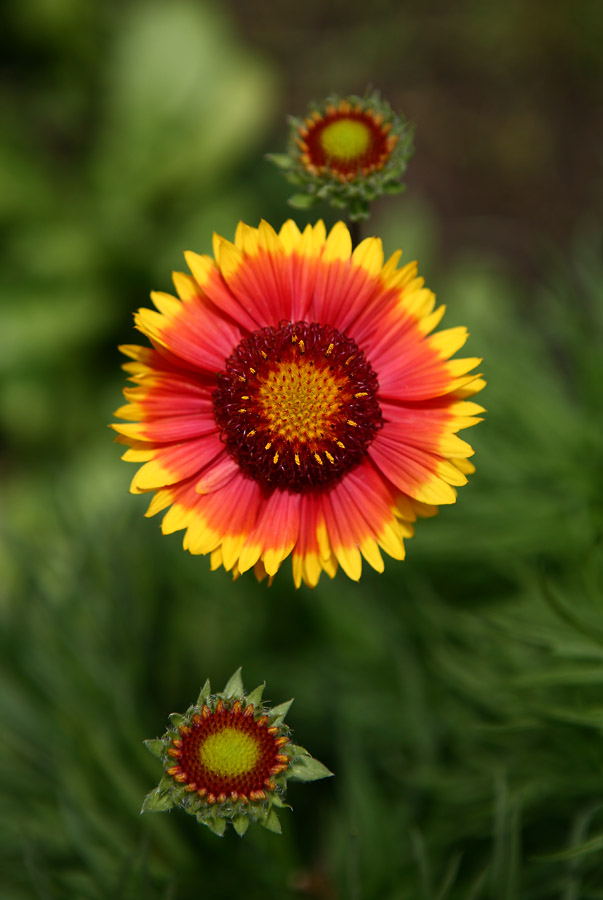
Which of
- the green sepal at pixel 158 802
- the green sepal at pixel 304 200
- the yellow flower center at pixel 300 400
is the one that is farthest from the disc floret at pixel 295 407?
the green sepal at pixel 158 802

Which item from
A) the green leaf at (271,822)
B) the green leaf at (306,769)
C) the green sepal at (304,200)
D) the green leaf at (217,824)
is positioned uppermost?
the green sepal at (304,200)

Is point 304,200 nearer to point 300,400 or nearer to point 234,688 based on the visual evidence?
point 300,400

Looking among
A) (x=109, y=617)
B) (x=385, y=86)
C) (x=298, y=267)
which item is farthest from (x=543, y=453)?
(x=385, y=86)

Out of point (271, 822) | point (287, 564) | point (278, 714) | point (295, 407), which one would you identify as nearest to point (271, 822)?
point (271, 822)

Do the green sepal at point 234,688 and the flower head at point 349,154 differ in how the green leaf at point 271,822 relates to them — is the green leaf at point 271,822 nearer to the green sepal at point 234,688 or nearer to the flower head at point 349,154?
the green sepal at point 234,688

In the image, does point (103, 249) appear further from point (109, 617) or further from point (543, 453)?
point (543, 453)

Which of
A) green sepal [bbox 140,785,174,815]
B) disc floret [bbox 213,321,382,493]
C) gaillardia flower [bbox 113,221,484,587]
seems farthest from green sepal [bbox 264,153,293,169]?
green sepal [bbox 140,785,174,815]

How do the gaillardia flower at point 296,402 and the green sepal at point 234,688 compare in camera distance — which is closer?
the green sepal at point 234,688

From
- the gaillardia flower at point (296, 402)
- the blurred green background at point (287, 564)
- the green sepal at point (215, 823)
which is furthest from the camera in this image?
the blurred green background at point (287, 564)
